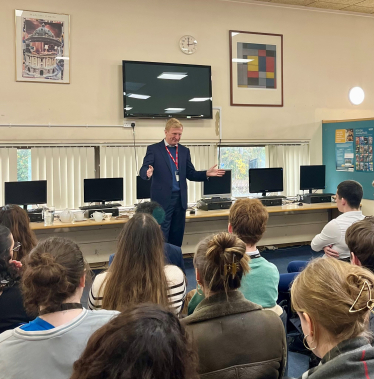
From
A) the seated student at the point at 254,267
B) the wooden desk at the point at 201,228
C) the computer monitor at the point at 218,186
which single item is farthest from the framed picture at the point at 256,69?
the seated student at the point at 254,267

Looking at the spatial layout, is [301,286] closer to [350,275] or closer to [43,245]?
[350,275]

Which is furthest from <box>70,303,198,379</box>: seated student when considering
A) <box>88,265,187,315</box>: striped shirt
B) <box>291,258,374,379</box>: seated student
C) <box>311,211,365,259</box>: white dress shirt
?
<box>311,211,365,259</box>: white dress shirt

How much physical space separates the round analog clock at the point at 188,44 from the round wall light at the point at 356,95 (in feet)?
8.77

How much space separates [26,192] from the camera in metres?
4.53

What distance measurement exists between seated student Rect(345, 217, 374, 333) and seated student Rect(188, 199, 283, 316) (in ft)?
1.22

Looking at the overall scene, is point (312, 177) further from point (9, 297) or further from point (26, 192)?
point (9, 297)

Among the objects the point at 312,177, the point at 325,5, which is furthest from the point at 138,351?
the point at 325,5

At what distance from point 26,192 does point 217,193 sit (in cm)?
235

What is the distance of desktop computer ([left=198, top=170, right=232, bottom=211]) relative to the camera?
17.1ft

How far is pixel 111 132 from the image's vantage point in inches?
202

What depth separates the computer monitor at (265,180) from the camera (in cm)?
555

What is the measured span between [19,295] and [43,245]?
16.1 inches

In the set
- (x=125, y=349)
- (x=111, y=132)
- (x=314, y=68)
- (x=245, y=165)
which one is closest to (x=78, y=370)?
(x=125, y=349)

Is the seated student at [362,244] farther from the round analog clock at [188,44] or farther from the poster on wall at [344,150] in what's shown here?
the poster on wall at [344,150]
